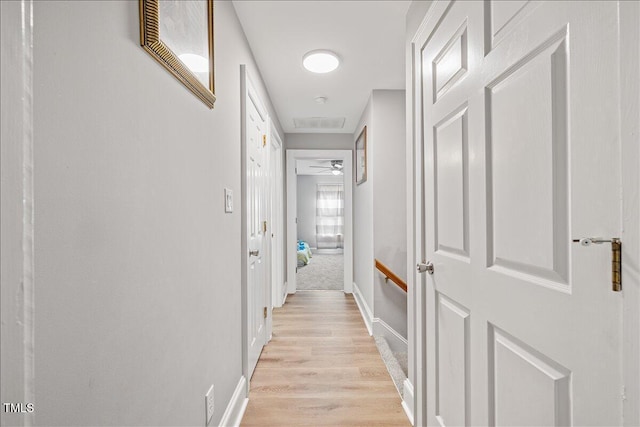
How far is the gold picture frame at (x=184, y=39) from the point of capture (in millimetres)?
836

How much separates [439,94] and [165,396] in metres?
1.50

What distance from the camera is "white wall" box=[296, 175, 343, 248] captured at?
9812 millimetres

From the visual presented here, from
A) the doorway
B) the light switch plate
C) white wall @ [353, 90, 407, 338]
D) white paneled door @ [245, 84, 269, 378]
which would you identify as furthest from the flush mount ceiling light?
the doorway

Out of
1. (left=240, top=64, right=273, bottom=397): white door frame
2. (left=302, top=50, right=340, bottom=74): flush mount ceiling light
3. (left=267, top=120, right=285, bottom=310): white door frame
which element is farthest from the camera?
(left=267, top=120, right=285, bottom=310): white door frame

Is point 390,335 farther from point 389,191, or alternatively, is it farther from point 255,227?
point 255,227

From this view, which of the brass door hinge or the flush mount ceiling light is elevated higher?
the flush mount ceiling light

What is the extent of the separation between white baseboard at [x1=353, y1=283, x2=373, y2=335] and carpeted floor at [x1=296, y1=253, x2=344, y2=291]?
0.72 m

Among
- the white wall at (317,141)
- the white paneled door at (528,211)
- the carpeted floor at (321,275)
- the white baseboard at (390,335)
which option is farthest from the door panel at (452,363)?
the carpeted floor at (321,275)

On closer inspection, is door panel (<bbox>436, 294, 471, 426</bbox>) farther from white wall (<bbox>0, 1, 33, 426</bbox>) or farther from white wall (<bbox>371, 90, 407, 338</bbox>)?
white wall (<bbox>371, 90, 407, 338</bbox>)

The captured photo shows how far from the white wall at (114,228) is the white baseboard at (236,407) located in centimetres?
37

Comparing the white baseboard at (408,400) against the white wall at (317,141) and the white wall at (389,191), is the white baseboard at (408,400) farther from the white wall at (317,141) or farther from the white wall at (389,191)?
the white wall at (317,141)

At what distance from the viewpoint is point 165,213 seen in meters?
0.96

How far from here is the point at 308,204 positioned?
981cm

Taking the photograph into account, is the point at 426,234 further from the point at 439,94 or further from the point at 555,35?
the point at 555,35
